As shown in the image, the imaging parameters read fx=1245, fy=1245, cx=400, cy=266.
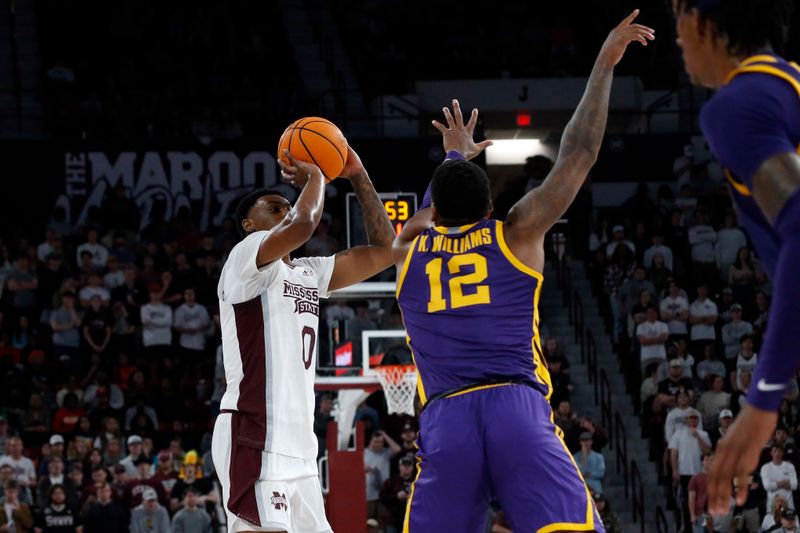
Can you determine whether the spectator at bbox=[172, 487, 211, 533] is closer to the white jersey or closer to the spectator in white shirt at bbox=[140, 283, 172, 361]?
the spectator in white shirt at bbox=[140, 283, 172, 361]

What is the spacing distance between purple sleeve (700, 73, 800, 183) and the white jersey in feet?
10.7

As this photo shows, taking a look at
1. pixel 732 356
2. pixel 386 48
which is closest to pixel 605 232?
pixel 732 356

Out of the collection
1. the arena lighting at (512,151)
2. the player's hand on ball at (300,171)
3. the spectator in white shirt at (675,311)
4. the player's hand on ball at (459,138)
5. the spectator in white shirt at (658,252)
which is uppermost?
the arena lighting at (512,151)

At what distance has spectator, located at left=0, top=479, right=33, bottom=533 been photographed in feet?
A: 49.8

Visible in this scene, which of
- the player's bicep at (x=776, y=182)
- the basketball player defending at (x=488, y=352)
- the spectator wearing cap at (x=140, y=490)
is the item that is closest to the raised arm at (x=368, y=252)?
the basketball player defending at (x=488, y=352)

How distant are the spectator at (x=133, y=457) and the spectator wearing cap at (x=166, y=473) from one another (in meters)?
0.33

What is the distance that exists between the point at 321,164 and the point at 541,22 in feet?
71.0

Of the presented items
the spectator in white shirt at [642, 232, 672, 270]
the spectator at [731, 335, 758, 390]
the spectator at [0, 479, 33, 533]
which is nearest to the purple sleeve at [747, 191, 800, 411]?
the spectator at [0, 479, 33, 533]

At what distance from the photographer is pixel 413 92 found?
81.0ft

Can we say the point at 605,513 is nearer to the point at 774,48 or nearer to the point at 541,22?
the point at 774,48

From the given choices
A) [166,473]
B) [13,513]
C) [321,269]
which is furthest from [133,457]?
[321,269]

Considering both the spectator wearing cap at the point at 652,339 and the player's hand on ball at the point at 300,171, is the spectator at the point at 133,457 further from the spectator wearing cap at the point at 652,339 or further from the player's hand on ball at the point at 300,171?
the player's hand on ball at the point at 300,171

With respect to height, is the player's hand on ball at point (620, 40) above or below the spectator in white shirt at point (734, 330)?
above

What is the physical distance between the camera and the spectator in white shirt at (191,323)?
19125mm
